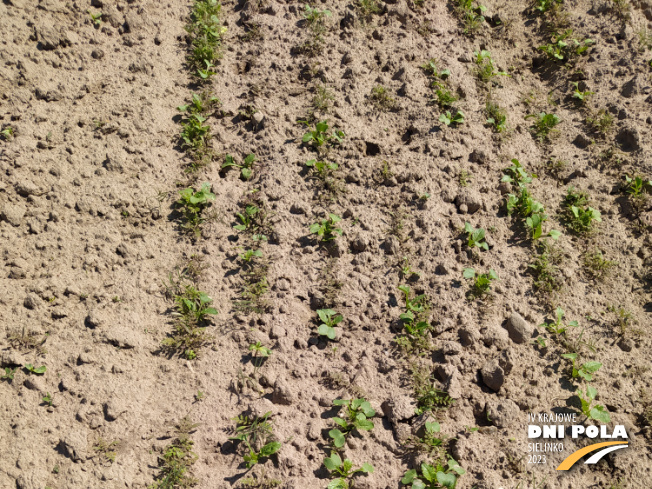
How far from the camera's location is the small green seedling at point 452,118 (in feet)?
14.7

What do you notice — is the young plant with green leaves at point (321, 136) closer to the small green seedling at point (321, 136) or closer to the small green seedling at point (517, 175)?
the small green seedling at point (321, 136)

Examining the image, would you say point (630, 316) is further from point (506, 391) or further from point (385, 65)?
point (385, 65)

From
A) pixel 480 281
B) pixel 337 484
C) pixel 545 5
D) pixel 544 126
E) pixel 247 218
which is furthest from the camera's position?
pixel 545 5

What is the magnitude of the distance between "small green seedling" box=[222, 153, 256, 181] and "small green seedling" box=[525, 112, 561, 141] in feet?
8.68

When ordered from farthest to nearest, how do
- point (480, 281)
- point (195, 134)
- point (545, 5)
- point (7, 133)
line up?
point (545, 5), point (195, 134), point (7, 133), point (480, 281)

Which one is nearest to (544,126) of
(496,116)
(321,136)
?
(496,116)

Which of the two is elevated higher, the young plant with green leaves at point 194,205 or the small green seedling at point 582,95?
the small green seedling at point 582,95

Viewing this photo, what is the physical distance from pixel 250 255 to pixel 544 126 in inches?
118

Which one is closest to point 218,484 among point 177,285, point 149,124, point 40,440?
point 40,440

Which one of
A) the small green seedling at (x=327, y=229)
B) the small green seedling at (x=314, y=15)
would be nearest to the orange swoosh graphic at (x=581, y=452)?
the small green seedling at (x=327, y=229)

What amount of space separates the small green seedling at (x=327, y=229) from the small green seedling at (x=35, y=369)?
2090 mm

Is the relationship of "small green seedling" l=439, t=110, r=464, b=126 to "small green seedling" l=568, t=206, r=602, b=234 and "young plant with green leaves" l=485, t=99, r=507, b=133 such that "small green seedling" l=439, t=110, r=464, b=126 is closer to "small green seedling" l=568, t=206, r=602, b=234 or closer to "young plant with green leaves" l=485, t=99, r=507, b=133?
"young plant with green leaves" l=485, t=99, r=507, b=133

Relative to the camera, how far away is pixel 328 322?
11.7 ft

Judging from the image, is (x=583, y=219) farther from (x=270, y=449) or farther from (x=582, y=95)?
(x=270, y=449)
